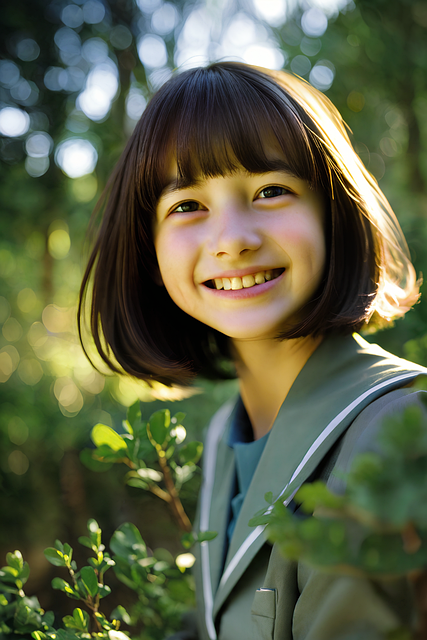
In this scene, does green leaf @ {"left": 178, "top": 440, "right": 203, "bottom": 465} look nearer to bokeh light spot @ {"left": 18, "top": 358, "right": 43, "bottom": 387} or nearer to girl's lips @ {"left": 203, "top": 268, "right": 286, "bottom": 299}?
girl's lips @ {"left": 203, "top": 268, "right": 286, "bottom": 299}

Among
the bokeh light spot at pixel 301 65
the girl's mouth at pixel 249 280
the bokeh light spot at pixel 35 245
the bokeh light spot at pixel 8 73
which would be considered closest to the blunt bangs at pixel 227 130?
the girl's mouth at pixel 249 280

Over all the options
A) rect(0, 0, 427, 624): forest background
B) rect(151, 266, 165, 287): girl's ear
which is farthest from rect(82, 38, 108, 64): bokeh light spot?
rect(151, 266, 165, 287): girl's ear

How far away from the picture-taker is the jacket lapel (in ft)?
2.13

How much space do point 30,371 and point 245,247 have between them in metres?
1.64

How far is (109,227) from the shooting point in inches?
41.7

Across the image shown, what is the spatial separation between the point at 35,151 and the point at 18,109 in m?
0.17

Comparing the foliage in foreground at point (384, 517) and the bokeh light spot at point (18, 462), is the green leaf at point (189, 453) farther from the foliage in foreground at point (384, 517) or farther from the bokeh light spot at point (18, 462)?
the bokeh light spot at point (18, 462)

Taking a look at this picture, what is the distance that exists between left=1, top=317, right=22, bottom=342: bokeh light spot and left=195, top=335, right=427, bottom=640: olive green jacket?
150cm

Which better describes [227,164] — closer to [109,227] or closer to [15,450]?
[109,227]

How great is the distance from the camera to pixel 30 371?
208cm

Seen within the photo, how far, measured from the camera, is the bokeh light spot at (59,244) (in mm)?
2160

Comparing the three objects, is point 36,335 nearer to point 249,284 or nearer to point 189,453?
point 189,453

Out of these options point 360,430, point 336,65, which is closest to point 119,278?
point 360,430

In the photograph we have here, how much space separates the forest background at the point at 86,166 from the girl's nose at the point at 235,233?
37.9 inches
